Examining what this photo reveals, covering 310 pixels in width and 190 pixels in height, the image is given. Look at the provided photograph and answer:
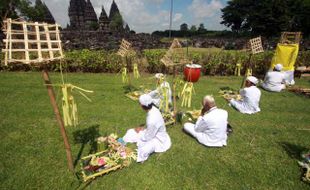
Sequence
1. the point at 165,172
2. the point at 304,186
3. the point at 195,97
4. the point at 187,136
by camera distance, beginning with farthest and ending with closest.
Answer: the point at 195,97, the point at 187,136, the point at 165,172, the point at 304,186

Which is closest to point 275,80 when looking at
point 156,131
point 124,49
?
point 124,49

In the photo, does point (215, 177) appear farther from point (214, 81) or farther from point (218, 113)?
point (214, 81)

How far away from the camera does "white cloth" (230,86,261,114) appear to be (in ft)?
20.0

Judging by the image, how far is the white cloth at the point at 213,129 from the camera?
4.23 metres

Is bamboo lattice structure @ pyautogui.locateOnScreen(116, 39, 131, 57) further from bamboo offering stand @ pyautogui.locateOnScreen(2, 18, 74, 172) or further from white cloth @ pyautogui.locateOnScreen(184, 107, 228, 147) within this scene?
bamboo offering stand @ pyautogui.locateOnScreen(2, 18, 74, 172)

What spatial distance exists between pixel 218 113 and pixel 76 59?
31.5 feet

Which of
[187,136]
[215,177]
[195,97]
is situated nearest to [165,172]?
[215,177]

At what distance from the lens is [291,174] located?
3715mm

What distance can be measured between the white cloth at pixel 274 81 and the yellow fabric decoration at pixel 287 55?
1.63 metres

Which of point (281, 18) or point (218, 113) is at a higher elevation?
point (281, 18)

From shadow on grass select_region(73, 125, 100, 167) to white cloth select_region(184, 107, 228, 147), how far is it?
248 cm

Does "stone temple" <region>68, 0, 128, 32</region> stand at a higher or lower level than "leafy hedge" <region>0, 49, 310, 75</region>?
higher

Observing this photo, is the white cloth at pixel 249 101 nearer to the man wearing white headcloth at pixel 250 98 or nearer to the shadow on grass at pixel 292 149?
the man wearing white headcloth at pixel 250 98

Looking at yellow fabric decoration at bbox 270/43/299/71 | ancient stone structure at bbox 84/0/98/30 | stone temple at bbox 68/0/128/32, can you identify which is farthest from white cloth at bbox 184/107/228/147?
ancient stone structure at bbox 84/0/98/30
